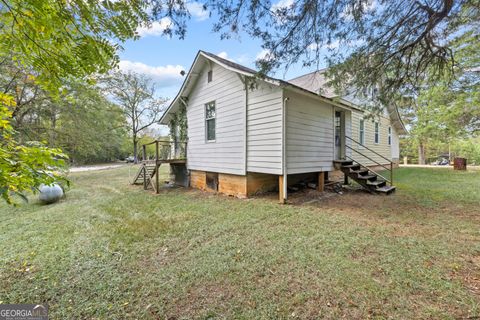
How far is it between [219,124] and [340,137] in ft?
16.2

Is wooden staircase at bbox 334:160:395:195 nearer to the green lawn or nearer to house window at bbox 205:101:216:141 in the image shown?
the green lawn

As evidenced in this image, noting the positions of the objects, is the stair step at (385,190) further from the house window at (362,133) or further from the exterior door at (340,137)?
the house window at (362,133)

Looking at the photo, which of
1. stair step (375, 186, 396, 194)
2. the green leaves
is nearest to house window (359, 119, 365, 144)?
stair step (375, 186, 396, 194)

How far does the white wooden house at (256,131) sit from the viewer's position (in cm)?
621

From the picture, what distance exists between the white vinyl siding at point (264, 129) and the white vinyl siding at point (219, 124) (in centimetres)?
32

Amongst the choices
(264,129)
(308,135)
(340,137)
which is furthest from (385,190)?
(264,129)

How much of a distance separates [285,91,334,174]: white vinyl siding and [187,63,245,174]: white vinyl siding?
1.58 metres

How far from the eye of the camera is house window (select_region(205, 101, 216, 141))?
332 inches

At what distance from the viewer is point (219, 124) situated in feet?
26.3

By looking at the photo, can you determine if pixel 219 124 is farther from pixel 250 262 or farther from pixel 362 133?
pixel 362 133

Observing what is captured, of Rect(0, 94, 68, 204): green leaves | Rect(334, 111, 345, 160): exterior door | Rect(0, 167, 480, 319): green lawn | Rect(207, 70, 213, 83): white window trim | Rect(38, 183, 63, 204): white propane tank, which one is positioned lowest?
Rect(0, 167, 480, 319): green lawn

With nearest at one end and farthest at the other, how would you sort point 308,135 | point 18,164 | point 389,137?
point 18,164, point 308,135, point 389,137

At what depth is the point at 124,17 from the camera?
221 centimetres

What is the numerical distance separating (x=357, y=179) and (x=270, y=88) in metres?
Result: 4.48
